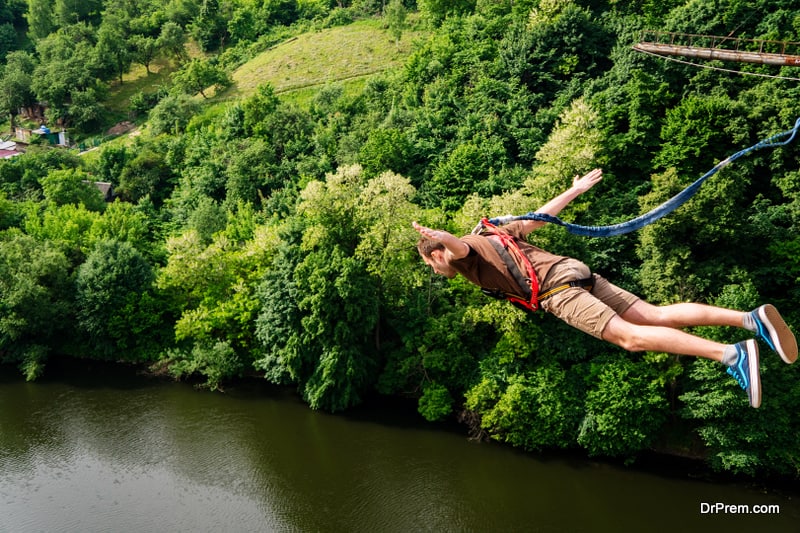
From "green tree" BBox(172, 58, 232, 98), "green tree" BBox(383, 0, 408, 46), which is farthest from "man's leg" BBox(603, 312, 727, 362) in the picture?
"green tree" BBox(172, 58, 232, 98)

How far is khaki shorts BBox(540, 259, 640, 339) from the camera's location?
6293mm

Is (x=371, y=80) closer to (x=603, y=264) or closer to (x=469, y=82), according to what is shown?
(x=469, y=82)

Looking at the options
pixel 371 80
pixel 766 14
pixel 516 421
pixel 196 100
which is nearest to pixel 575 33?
pixel 766 14

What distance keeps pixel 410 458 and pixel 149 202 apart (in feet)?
68.5

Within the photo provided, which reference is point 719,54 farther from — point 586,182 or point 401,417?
point 586,182

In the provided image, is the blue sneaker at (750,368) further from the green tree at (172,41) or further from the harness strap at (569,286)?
the green tree at (172,41)

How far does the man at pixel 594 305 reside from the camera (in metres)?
5.80

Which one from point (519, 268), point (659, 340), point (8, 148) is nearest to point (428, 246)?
point (519, 268)

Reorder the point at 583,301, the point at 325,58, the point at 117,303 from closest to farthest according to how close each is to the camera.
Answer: the point at 583,301 → the point at 117,303 → the point at 325,58

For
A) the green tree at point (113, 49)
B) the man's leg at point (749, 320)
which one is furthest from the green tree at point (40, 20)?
the man's leg at point (749, 320)

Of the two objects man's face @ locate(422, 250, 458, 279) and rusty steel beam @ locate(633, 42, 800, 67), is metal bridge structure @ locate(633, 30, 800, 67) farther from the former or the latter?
man's face @ locate(422, 250, 458, 279)

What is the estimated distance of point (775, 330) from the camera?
5801 mm

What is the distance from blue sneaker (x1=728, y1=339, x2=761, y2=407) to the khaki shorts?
1138mm

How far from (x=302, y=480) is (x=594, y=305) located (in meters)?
14.5
